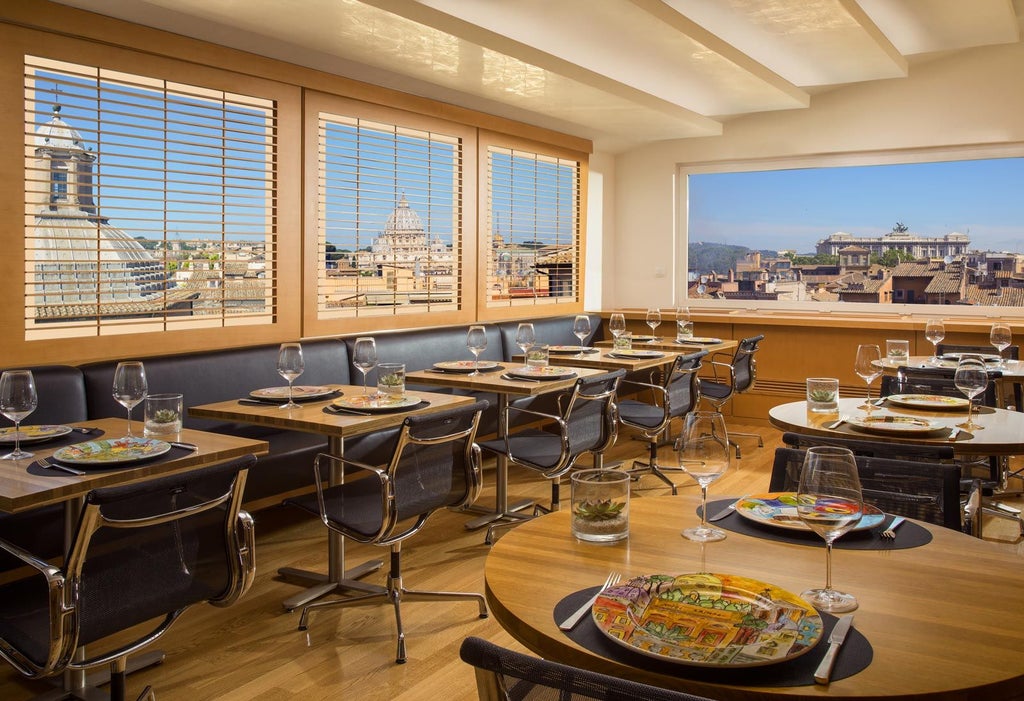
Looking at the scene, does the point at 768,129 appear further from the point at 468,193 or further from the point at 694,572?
the point at 694,572

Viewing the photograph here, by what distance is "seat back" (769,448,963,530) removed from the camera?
2189 mm

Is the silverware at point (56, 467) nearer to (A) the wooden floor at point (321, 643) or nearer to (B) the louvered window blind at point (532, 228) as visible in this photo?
(A) the wooden floor at point (321, 643)

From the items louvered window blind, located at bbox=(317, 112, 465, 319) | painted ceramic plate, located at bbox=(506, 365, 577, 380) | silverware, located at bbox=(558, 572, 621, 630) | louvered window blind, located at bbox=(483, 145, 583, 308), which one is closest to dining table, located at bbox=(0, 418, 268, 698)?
silverware, located at bbox=(558, 572, 621, 630)

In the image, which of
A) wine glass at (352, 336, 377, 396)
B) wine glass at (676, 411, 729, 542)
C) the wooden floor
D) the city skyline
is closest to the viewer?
wine glass at (676, 411, 729, 542)

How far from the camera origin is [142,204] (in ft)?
14.7

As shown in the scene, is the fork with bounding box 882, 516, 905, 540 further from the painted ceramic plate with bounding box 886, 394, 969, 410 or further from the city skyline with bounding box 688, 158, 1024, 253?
the city skyline with bounding box 688, 158, 1024, 253

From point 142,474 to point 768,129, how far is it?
701 centimetres

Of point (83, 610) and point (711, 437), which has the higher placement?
point (711, 437)

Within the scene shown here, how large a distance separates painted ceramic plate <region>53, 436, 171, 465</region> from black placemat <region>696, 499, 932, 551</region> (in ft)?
5.95

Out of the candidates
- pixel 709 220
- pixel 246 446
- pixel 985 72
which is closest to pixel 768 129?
pixel 709 220

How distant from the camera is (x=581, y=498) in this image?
1725 mm

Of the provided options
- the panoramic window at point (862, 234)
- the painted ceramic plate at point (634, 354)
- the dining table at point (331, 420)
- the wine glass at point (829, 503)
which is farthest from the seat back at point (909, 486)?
the panoramic window at point (862, 234)

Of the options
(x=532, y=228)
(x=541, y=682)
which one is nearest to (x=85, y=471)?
(x=541, y=682)

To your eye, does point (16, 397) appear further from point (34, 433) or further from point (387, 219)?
point (387, 219)
